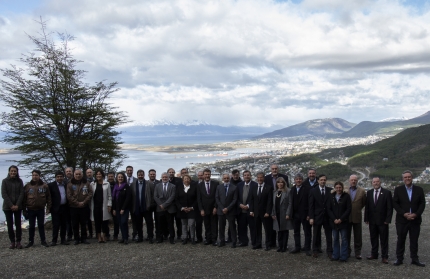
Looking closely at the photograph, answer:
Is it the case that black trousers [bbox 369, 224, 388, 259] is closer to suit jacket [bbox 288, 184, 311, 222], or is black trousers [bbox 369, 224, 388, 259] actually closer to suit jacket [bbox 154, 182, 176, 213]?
suit jacket [bbox 288, 184, 311, 222]

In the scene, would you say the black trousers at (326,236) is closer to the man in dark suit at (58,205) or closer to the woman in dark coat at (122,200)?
the woman in dark coat at (122,200)

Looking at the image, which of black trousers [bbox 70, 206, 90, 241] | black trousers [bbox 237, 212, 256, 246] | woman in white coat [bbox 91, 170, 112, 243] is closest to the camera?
black trousers [bbox 237, 212, 256, 246]

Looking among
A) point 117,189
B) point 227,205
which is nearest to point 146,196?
point 117,189

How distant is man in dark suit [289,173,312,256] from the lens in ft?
28.4

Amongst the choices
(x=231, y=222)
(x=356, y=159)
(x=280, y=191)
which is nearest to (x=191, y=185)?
(x=231, y=222)

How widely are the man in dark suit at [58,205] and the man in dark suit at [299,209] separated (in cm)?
579

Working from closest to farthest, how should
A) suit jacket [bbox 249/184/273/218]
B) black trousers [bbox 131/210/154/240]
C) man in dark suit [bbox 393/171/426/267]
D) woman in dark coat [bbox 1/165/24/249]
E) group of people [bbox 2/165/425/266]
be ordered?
1. man in dark suit [bbox 393/171/426/267]
2. group of people [bbox 2/165/425/266]
3. woman in dark coat [bbox 1/165/24/249]
4. suit jacket [bbox 249/184/273/218]
5. black trousers [bbox 131/210/154/240]

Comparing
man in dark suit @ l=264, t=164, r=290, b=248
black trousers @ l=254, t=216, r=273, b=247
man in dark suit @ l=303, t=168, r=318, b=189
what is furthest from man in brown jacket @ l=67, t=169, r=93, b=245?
man in dark suit @ l=303, t=168, r=318, b=189

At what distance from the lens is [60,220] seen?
9.74m

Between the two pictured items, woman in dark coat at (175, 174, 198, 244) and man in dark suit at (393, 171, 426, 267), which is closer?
man in dark suit at (393, 171, 426, 267)

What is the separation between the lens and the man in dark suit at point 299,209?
866 centimetres

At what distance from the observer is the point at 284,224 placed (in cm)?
879

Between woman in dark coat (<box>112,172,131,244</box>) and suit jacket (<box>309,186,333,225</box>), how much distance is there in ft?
15.2

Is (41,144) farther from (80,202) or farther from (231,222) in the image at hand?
(231,222)
